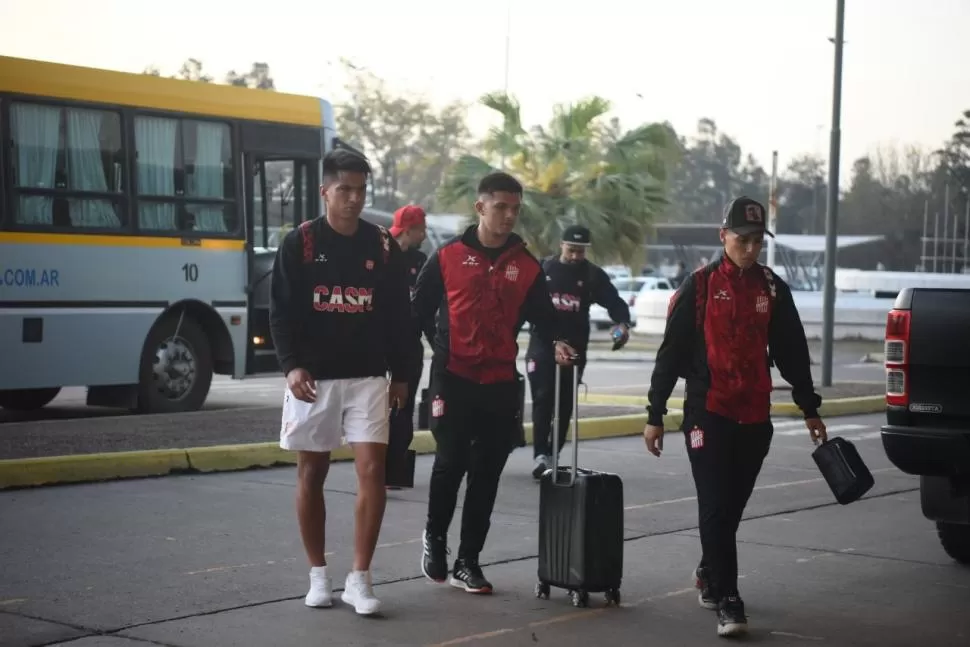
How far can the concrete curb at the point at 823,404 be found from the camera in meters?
18.2

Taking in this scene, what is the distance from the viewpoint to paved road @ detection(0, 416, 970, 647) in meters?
6.59

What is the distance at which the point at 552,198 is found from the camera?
38219 millimetres

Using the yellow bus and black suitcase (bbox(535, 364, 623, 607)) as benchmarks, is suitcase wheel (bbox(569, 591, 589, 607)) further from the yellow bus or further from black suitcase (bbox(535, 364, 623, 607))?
the yellow bus

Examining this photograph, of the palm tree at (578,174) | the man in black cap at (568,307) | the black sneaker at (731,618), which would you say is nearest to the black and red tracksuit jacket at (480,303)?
the black sneaker at (731,618)

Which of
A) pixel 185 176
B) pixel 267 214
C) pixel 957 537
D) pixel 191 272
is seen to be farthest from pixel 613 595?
pixel 267 214

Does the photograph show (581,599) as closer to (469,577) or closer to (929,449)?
(469,577)

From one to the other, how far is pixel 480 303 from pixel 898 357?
2050 millimetres

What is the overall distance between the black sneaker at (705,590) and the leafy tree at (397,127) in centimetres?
5989

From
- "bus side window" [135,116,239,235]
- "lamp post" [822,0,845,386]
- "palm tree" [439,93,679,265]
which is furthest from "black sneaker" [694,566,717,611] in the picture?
"palm tree" [439,93,679,265]

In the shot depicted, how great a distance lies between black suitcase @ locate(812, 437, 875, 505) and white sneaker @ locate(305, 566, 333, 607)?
85.0 inches

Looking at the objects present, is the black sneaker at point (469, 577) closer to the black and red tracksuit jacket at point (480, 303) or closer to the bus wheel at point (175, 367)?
the black and red tracksuit jacket at point (480, 303)

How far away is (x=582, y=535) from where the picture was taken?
7055 mm

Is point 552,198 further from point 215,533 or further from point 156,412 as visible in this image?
point 215,533

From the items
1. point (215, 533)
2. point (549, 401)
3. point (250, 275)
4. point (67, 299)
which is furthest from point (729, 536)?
point (250, 275)
